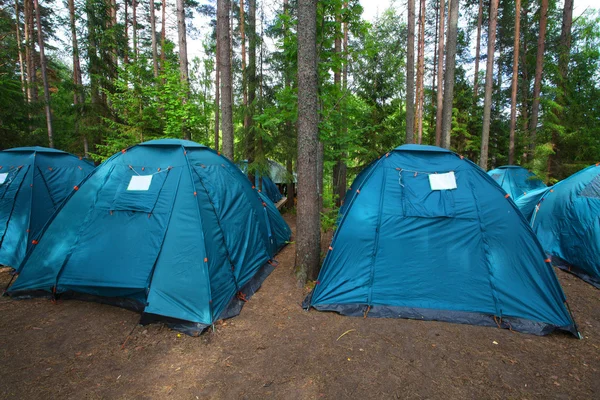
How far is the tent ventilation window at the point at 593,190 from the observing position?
5094 mm

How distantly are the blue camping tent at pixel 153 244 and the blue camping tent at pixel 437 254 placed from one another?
147 centimetres

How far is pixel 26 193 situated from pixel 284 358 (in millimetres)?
6082

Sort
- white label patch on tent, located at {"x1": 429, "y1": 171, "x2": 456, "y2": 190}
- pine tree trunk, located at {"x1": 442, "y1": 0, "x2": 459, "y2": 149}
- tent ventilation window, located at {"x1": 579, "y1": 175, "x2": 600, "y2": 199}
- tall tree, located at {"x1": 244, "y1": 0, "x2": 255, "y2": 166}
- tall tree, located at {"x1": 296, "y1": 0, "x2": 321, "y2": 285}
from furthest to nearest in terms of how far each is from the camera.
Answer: pine tree trunk, located at {"x1": 442, "y1": 0, "x2": 459, "y2": 149}, tall tree, located at {"x1": 244, "y1": 0, "x2": 255, "y2": 166}, tent ventilation window, located at {"x1": 579, "y1": 175, "x2": 600, "y2": 199}, tall tree, located at {"x1": 296, "y1": 0, "x2": 321, "y2": 285}, white label patch on tent, located at {"x1": 429, "y1": 171, "x2": 456, "y2": 190}

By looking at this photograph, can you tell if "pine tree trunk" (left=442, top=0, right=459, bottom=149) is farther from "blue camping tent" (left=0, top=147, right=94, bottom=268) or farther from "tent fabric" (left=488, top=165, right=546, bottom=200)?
"blue camping tent" (left=0, top=147, right=94, bottom=268)

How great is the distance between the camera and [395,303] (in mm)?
3863

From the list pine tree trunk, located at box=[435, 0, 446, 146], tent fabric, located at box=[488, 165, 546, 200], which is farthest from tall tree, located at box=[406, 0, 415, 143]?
tent fabric, located at box=[488, 165, 546, 200]

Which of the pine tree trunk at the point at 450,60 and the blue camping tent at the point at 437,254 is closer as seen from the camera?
the blue camping tent at the point at 437,254

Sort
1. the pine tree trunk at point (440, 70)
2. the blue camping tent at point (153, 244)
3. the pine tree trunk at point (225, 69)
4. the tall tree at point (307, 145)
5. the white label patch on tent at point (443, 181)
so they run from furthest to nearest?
the pine tree trunk at point (440, 70) → the pine tree trunk at point (225, 69) → the tall tree at point (307, 145) → the white label patch on tent at point (443, 181) → the blue camping tent at point (153, 244)

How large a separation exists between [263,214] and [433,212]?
332 centimetres

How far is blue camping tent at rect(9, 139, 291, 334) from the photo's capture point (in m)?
3.56

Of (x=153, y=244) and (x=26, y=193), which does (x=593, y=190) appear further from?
(x=26, y=193)

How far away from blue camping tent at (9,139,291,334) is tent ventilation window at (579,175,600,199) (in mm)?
6438

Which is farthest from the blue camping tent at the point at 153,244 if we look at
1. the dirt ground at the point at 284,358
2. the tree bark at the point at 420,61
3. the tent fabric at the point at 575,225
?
the tree bark at the point at 420,61

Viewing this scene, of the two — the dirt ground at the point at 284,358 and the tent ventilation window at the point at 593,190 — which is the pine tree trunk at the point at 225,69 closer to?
the dirt ground at the point at 284,358
